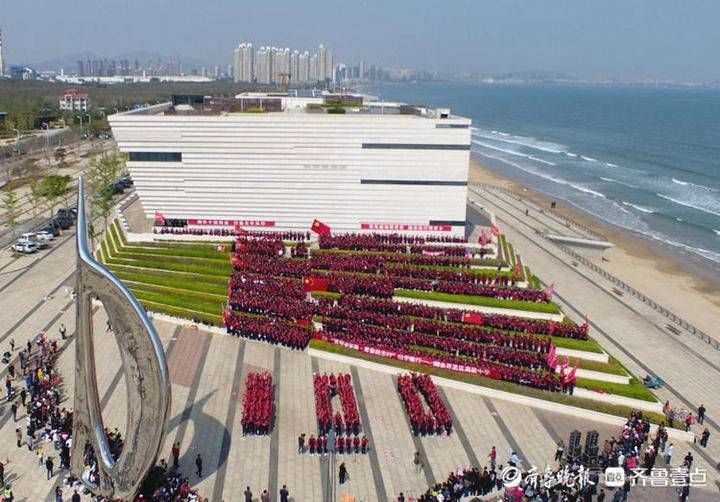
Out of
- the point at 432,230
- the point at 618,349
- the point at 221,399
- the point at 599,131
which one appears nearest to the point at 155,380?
the point at 221,399

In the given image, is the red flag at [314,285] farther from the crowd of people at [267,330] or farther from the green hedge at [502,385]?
the green hedge at [502,385]

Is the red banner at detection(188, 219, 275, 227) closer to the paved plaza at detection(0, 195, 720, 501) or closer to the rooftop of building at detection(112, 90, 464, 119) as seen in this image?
the rooftop of building at detection(112, 90, 464, 119)

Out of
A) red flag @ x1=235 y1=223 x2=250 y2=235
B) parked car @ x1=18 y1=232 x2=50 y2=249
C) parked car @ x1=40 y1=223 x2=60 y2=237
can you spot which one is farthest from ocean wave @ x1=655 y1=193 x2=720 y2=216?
parked car @ x1=18 y1=232 x2=50 y2=249

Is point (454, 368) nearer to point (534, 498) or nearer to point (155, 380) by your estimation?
point (534, 498)

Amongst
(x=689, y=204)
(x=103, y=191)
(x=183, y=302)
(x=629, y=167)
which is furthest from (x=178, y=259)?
(x=629, y=167)

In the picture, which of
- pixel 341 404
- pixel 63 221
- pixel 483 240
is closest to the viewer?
pixel 341 404

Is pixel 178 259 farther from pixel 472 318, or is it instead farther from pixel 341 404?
pixel 472 318
